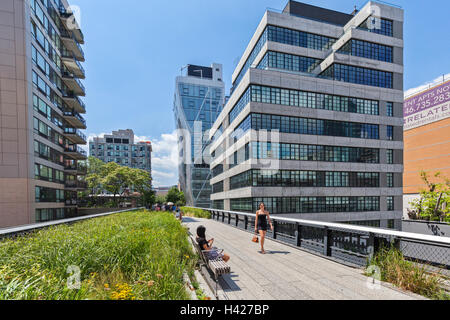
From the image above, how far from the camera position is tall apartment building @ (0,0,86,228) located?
78.7 feet

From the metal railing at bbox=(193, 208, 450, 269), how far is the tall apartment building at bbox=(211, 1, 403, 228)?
586 inches

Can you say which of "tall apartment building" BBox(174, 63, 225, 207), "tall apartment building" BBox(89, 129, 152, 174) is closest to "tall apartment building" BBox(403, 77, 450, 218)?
"tall apartment building" BBox(174, 63, 225, 207)

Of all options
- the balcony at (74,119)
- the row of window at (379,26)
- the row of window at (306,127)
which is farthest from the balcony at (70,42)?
the row of window at (379,26)

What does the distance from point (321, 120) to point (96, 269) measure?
28772 millimetres

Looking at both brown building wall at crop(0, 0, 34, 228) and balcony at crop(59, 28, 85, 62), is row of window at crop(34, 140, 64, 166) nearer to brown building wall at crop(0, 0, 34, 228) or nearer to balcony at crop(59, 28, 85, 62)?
brown building wall at crop(0, 0, 34, 228)

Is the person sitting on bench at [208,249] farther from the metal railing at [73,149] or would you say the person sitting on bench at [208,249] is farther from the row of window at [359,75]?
the metal railing at [73,149]

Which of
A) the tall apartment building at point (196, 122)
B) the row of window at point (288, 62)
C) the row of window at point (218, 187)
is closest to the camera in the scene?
the row of window at point (288, 62)

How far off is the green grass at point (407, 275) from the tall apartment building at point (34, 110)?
1282 inches

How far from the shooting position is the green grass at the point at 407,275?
4.55 metres

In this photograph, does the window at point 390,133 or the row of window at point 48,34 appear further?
the window at point 390,133

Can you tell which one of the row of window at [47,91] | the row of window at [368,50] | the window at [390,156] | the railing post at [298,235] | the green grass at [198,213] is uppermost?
the row of window at [368,50]

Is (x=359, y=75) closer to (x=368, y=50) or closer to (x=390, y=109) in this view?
(x=368, y=50)
